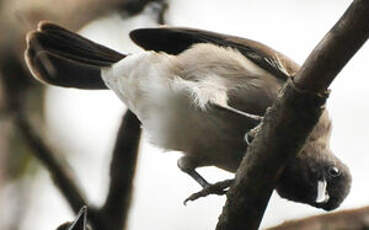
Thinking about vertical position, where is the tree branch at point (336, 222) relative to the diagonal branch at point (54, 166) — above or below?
above

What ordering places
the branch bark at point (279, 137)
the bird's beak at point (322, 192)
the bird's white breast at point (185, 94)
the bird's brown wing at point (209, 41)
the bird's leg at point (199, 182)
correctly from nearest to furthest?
1. the branch bark at point (279, 137)
2. the bird's leg at point (199, 182)
3. the bird's beak at point (322, 192)
4. the bird's white breast at point (185, 94)
5. the bird's brown wing at point (209, 41)

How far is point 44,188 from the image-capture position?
4.34 metres

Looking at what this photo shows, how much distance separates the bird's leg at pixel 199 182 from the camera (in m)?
3.74

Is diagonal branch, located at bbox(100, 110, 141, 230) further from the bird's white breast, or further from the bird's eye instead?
the bird's eye

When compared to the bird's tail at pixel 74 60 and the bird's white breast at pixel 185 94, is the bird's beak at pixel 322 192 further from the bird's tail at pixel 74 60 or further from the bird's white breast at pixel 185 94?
the bird's tail at pixel 74 60

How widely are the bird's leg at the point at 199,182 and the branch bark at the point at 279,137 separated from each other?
2.67ft

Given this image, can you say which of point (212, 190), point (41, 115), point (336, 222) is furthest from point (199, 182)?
point (336, 222)

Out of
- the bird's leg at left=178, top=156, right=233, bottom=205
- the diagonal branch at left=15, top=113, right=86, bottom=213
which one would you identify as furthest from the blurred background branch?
the bird's leg at left=178, top=156, right=233, bottom=205

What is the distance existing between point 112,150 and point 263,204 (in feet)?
3.61

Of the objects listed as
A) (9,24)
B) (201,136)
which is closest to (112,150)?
(201,136)

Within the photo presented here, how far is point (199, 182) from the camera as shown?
4.14 meters

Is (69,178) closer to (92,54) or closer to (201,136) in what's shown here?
(201,136)

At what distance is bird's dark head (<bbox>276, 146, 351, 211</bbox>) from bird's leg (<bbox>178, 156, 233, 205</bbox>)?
0.92ft

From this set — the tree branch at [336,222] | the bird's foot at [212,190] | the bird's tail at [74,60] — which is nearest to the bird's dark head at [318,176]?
the bird's foot at [212,190]
